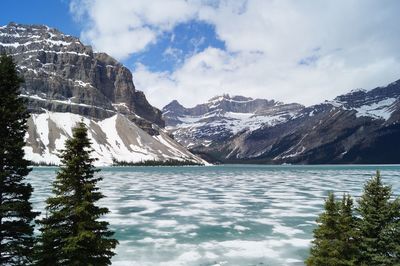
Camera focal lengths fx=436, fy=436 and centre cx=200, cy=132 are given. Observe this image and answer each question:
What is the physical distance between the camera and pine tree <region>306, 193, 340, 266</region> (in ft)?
83.7

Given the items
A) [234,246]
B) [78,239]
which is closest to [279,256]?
[234,246]

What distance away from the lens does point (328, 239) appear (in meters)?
26.3

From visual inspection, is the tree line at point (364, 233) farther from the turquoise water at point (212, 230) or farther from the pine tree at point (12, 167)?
the pine tree at point (12, 167)

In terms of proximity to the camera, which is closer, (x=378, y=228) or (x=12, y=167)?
(x=12, y=167)

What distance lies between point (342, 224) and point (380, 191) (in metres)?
2.98

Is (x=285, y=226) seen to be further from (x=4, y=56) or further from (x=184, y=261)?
(x=4, y=56)

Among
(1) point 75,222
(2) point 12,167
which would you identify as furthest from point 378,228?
(2) point 12,167

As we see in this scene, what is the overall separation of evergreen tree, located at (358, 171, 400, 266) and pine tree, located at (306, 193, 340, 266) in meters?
1.44

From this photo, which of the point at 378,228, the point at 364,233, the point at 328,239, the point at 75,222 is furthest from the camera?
the point at 328,239

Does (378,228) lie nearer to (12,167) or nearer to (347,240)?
(347,240)

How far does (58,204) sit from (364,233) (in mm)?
17596

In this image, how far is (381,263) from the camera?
24.1m

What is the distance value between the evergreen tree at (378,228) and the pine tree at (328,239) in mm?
1444

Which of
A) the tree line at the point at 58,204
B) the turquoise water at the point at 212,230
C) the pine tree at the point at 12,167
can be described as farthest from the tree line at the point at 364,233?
the pine tree at the point at 12,167
